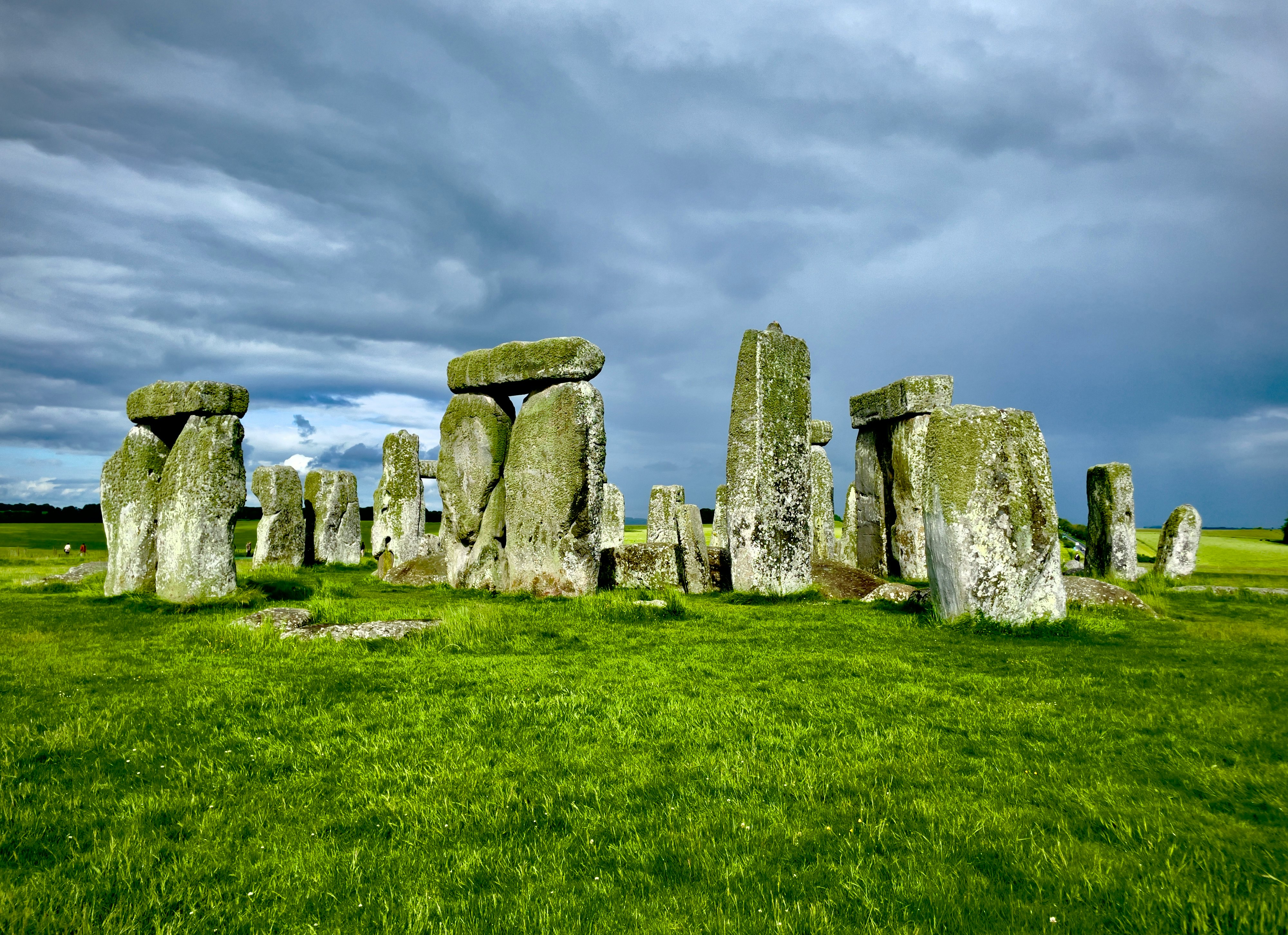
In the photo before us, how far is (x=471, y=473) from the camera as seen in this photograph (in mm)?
14945

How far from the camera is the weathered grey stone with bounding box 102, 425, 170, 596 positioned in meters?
12.6

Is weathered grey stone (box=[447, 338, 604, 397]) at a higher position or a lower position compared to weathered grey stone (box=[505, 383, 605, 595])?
higher

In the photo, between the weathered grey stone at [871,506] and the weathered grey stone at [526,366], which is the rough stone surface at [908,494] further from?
the weathered grey stone at [526,366]

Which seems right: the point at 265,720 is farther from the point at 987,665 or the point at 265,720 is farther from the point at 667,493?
the point at 667,493

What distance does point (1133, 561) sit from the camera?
644 inches

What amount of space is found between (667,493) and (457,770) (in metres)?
16.3

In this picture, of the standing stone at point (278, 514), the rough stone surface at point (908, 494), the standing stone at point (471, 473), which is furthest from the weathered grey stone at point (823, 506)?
the standing stone at point (278, 514)

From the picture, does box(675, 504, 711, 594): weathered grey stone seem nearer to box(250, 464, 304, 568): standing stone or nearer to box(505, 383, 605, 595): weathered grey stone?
box(505, 383, 605, 595): weathered grey stone

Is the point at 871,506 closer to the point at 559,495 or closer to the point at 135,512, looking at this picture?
the point at 559,495

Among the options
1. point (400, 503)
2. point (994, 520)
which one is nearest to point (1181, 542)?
point (994, 520)

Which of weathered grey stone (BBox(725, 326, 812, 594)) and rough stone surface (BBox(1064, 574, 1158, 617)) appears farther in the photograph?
Answer: weathered grey stone (BBox(725, 326, 812, 594))

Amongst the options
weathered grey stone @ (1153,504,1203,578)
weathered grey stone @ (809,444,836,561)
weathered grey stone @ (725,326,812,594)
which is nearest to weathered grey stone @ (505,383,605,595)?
weathered grey stone @ (725,326,812,594)

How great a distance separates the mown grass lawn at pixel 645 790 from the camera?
302 cm

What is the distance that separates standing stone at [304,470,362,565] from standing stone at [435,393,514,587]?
8.44 meters
